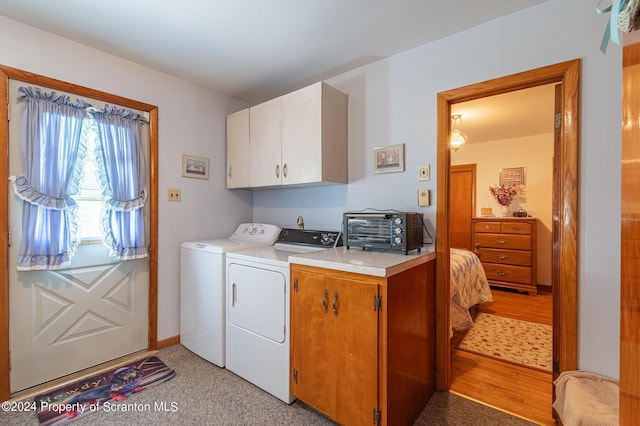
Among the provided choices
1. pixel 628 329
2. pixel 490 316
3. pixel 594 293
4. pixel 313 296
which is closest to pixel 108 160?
pixel 313 296

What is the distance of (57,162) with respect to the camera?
76.7 inches

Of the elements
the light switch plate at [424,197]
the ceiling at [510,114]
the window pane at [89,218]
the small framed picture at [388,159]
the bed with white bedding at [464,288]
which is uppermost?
the ceiling at [510,114]

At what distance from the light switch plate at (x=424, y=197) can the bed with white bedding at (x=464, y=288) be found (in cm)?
99

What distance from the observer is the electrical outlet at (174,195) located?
2562mm

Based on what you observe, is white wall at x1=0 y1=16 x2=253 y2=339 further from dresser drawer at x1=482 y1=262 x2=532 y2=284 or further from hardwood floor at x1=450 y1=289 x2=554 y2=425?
dresser drawer at x1=482 y1=262 x2=532 y2=284

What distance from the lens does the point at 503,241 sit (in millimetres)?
4371

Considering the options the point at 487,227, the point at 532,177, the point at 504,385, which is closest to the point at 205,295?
the point at 504,385

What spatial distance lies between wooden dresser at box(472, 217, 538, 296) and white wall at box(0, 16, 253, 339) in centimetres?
363

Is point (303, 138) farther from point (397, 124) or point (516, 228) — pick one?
point (516, 228)

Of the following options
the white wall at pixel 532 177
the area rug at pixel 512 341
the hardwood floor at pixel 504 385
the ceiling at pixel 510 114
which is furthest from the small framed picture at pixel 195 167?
the white wall at pixel 532 177

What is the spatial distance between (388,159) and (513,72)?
0.90 m

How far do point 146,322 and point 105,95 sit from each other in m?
1.84

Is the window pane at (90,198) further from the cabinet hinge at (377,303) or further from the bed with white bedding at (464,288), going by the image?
the bed with white bedding at (464,288)

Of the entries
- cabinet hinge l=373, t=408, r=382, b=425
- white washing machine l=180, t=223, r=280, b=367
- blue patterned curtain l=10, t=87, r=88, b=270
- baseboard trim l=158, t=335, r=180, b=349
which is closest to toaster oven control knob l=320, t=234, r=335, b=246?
white washing machine l=180, t=223, r=280, b=367
